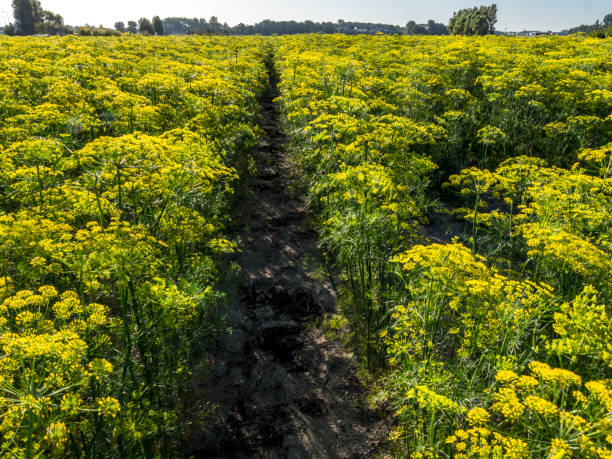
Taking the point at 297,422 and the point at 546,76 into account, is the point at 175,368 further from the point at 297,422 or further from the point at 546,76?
the point at 546,76

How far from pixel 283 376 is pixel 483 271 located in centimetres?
414

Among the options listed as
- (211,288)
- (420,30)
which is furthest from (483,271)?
(420,30)

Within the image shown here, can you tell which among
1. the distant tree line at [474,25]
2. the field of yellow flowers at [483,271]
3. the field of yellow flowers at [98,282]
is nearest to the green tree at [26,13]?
the distant tree line at [474,25]

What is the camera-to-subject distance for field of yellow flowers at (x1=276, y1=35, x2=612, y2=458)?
3147 millimetres

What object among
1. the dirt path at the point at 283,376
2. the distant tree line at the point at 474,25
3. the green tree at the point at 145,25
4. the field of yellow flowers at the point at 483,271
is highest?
the green tree at the point at 145,25

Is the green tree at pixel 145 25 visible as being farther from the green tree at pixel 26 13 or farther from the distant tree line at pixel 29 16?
the green tree at pixel 26 13

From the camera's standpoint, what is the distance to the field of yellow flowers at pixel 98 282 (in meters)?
2.85

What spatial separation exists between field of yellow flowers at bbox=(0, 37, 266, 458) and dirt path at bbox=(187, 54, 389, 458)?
2.59 ft

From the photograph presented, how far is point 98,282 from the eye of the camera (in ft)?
12.4

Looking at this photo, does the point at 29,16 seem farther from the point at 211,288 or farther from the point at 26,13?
the point at 211,288

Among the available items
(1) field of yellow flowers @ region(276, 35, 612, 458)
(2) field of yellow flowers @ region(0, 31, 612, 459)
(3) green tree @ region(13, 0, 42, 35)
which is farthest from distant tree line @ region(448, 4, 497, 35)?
(3) green tree @ region(13, 0, 42, 35)

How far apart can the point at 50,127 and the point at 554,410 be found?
9192 millimetres

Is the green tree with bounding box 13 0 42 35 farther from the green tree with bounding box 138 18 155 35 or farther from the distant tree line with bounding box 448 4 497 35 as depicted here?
the distant tree line with bounding box 448 4 497 35

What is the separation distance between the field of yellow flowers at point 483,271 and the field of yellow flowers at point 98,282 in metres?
3.00
